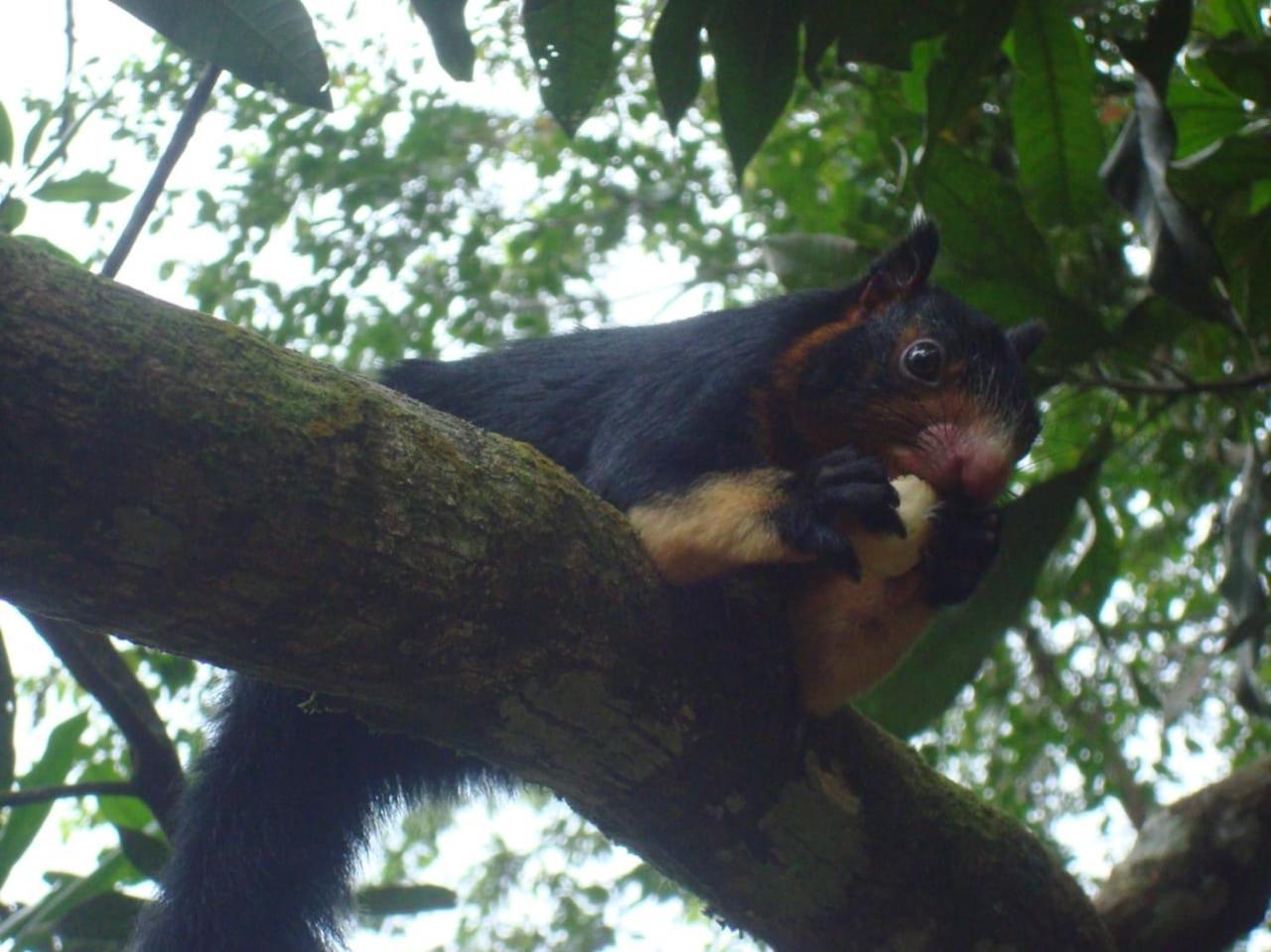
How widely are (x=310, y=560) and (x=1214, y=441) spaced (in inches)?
171

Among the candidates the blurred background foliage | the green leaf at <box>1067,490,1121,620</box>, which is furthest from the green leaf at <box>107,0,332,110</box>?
the green leaf at <box>1067,490,1121,620</box>

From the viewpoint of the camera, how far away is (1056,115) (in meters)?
3.51

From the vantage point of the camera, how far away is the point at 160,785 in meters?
2.99

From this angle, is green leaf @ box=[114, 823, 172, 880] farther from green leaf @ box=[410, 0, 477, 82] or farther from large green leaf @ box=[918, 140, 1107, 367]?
large green leaf @ box=[918, 140, 1107, 367]

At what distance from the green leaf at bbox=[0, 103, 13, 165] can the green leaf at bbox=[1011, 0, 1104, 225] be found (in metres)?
2.50

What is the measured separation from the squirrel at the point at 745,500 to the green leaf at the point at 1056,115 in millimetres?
814

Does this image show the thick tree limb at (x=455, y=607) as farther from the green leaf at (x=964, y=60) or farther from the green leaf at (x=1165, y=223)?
the green leaf at (x=964, y=60)

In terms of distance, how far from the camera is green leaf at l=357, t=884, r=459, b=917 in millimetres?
3277

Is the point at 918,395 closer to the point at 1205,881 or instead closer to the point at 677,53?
the point at 677,53

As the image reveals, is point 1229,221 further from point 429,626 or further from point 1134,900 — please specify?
point 429,626

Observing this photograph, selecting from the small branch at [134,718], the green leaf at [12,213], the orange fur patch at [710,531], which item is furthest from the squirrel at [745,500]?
the green leaf at [12,213]

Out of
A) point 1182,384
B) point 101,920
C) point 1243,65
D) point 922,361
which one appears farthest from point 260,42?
point 1182,384

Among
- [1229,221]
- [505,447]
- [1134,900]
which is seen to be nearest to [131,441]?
[505,447]

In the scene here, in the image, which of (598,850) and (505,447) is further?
(598,850)
